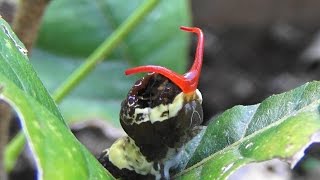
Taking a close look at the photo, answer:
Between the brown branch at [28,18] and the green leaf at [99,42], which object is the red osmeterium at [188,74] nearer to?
the brown branch at [28,18]

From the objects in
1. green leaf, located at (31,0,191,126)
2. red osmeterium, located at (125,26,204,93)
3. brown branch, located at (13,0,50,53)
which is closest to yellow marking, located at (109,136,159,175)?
red osmeterium, located at (125,26,204,93)

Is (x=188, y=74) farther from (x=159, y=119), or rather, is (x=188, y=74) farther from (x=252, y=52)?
(x=252, y=52)

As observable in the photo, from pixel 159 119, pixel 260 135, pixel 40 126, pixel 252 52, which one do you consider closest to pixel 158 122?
pixel 159 119

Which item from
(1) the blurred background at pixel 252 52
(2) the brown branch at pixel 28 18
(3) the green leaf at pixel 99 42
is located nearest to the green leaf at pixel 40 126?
(2) the brown branch at pixel 28 18

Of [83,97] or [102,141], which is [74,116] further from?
[102,141]

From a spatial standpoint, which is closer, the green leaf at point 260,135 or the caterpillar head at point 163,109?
the green leaf at point 260,135

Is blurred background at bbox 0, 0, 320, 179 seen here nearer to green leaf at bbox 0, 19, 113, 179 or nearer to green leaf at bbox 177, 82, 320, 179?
green leaf at bbox 177, 82, 320, 179
